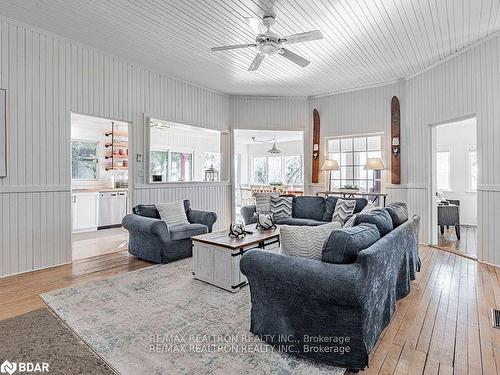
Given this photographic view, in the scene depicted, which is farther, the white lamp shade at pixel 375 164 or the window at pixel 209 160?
the window at pixel 209 160

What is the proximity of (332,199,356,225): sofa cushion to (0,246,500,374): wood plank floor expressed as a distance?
1314 millimetres

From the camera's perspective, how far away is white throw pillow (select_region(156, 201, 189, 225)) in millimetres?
4633

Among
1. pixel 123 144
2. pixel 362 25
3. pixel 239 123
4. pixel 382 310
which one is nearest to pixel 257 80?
pixel 239 123

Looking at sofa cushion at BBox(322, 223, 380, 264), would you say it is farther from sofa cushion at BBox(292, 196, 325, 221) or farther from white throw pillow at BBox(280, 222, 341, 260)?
sofa cushion at BBox(292, 196, 325, 221)

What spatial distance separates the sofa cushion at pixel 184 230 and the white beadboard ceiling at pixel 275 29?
273 cm

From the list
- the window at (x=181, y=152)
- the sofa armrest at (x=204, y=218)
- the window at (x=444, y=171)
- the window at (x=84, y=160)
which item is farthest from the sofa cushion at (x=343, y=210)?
the window at (x=84, y=160)

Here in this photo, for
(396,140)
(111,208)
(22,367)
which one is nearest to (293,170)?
(396,140)

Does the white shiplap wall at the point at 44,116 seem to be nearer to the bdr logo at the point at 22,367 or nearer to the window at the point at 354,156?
the bdr logo at the point at 22,367

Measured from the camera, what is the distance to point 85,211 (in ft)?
21.6

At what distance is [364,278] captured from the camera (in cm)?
178

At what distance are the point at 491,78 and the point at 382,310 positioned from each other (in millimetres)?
3958

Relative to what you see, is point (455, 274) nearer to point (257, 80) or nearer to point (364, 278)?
point (364, 278)

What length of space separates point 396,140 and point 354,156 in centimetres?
103

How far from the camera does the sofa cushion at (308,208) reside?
543cm
